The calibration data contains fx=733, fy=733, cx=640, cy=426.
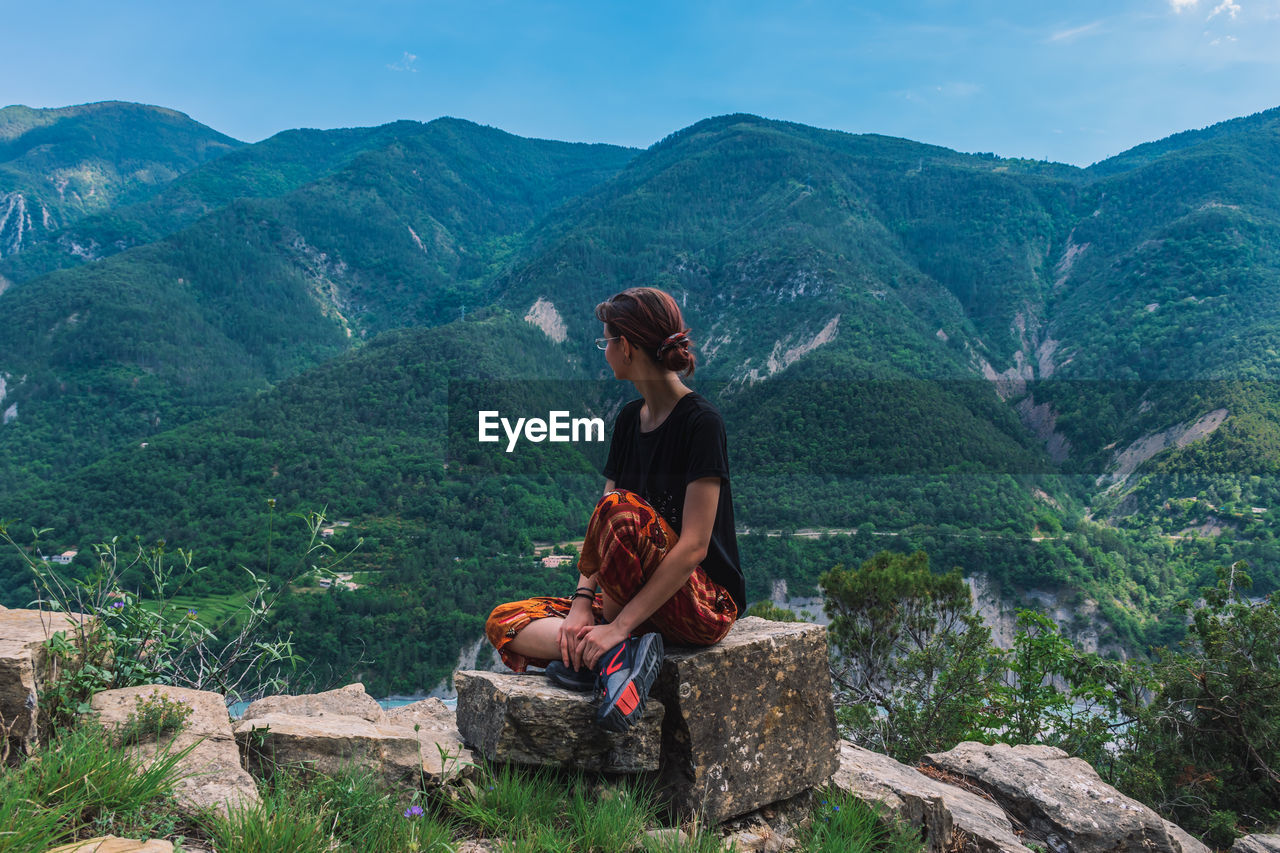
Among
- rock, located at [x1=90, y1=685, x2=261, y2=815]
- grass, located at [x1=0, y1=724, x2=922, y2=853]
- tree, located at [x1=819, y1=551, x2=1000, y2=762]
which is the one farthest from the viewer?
tree, located at [x1=819, y1=551, x2=1000, y2=762]

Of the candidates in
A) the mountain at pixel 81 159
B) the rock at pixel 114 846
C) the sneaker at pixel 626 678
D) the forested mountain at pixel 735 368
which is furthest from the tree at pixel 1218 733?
the mountain at pixel 81 159

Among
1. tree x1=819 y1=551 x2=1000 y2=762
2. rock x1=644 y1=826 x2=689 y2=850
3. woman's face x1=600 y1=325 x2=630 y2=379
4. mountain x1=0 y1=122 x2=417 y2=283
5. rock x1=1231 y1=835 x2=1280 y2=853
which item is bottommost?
tree x1=819 y1=551 x2=1000 y2=762

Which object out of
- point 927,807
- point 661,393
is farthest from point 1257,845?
point 661,393

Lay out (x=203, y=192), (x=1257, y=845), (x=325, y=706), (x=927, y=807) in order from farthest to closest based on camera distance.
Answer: (x=203, y=192) → (x=1257, y=845) → (x=325, y=706) → (x=927, y=807)

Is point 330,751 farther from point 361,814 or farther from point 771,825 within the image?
point 771,825

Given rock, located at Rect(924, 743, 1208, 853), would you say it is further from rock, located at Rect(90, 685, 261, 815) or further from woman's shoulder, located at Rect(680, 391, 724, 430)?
rock, located at Rect(90, 685, 261, 815)

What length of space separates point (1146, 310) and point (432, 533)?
7082cm

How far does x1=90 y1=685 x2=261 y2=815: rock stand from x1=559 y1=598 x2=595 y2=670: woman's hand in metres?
1.05

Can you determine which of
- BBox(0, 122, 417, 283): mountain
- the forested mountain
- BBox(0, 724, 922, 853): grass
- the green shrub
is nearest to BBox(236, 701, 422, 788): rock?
BBox(0, 724, 922, 853): grass

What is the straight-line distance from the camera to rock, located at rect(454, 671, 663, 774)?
8.46 ft

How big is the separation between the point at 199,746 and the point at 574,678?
51.0 inches

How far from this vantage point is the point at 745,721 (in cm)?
277

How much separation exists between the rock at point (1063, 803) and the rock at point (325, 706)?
3301 millimetres

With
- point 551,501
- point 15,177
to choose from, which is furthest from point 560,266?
point 15,177
